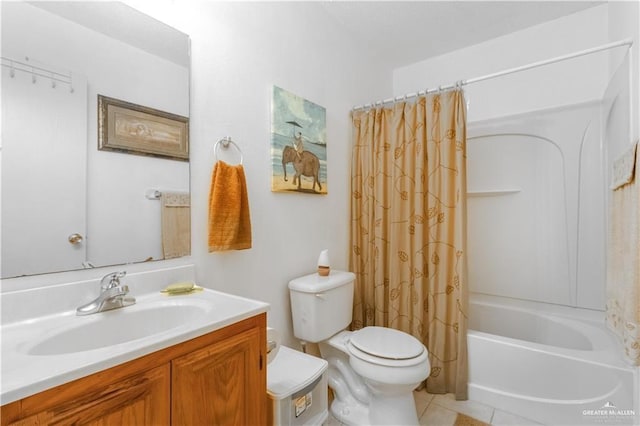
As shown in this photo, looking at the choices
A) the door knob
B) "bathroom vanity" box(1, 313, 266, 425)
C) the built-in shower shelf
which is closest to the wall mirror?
the door knob

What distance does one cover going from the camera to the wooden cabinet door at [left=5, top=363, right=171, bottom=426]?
61cm

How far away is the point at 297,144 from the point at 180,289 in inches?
40.8

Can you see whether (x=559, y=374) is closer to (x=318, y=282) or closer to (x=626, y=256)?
(x=626, y=256)

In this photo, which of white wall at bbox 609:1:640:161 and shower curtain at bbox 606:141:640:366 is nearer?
shower curtain at bbox 606:141:640:366

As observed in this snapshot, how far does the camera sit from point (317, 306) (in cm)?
167

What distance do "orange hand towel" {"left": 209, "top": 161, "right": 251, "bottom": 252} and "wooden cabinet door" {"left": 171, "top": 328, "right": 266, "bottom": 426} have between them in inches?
18.7

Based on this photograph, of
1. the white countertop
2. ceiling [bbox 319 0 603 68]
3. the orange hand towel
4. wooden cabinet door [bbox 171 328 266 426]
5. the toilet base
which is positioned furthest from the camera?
ceiling [bbox 319 0 603 68]

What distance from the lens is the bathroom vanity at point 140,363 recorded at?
0.61 m

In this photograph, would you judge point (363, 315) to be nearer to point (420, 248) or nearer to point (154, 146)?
point (420, 248)

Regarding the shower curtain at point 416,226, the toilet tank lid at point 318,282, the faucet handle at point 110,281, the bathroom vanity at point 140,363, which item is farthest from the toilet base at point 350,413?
the faucet handle at point 110,281

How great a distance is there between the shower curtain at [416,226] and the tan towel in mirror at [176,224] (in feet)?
4.17

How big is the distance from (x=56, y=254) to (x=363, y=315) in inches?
72.2

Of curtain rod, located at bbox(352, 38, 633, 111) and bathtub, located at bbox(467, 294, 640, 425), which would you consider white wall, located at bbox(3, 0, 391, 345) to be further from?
bathtub, located at bbox(467, 294, 640, 425)

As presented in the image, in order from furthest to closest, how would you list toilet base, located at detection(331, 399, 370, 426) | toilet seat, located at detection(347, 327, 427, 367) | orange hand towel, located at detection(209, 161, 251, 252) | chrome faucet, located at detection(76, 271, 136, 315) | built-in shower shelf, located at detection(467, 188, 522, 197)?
built-in shower shelf, located at detection(467, 188, 522, 197), toilet base, located at detection(331, 399, 370, 426), toilet seat, located at detection(347, 327, 427, 367), orange hand towel, located at detection(209, 161, 251, 252), chrome faucet, located at detection(76, 271, 136, 315)
